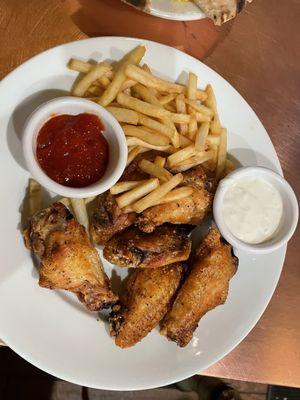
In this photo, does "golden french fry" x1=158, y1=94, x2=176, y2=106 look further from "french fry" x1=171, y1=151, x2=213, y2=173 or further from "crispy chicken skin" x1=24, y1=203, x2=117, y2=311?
"crispy chicken skin" x1=24, y1=203, x2=117, y2=311

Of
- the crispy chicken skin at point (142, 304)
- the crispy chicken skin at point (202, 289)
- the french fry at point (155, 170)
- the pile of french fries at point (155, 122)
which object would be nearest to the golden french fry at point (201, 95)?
the pile of french fries at point (155, 122)

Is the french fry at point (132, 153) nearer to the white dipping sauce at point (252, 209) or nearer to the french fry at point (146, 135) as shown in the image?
the french fry at point (146, 135)

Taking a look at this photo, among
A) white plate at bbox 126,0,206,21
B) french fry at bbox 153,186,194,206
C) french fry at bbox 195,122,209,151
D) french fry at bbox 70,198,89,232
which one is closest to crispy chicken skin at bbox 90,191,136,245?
french fry at bbox 70,198,89,232

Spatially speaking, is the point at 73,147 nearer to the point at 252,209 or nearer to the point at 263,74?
the point at 252,209

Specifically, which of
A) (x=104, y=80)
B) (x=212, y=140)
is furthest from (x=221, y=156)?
(x=104, y=80)

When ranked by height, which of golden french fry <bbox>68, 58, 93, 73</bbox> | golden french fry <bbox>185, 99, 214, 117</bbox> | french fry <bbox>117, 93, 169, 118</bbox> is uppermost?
golden french fry <bbox>68, 58, 93, 73</bbox>
